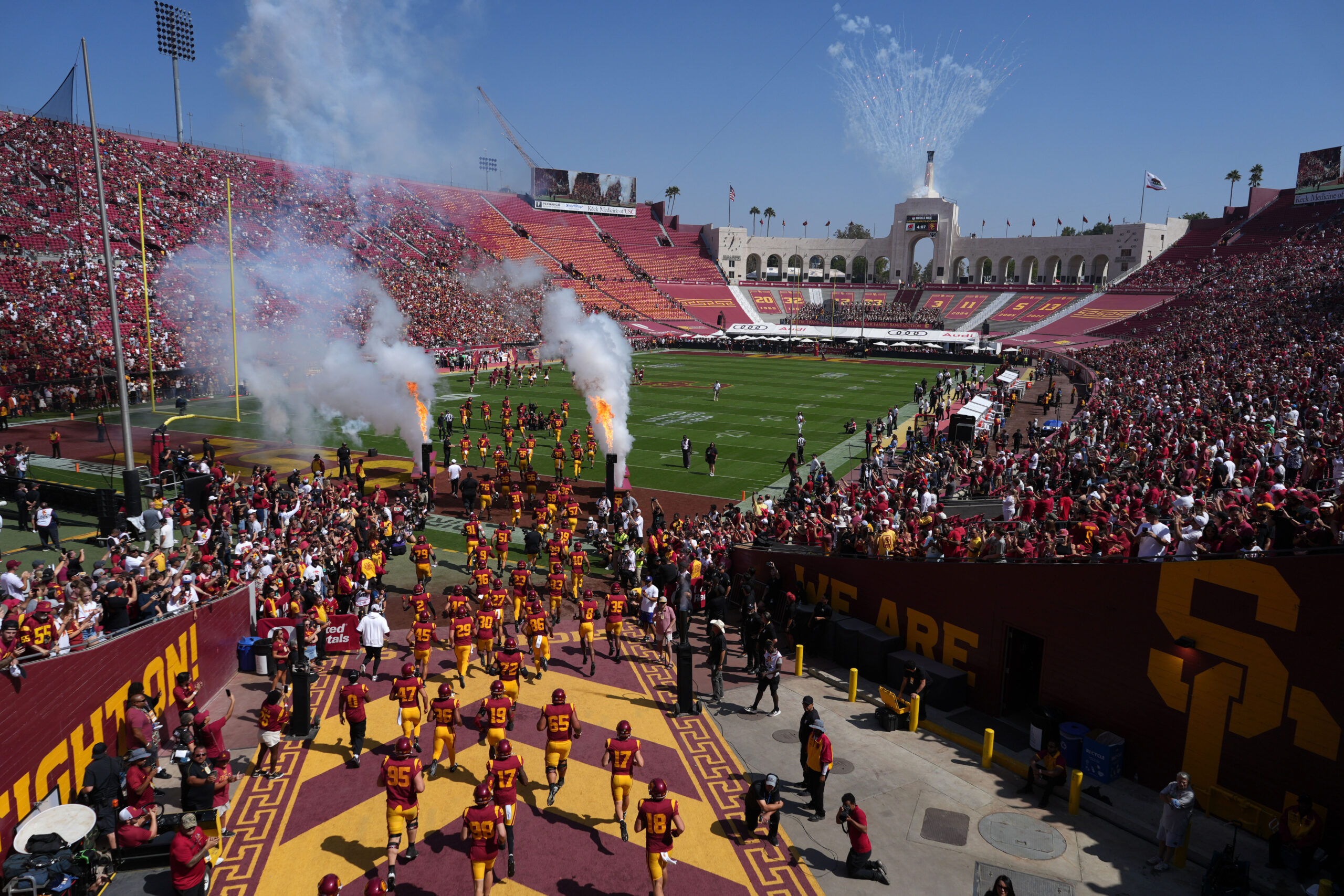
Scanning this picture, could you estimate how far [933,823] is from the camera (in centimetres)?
966

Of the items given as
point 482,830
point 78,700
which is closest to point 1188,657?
point 482,830

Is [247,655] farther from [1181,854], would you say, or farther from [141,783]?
[1181,854]

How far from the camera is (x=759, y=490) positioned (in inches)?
1058

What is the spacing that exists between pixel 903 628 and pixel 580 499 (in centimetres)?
1406

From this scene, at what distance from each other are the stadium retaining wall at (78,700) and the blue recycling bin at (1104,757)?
12.4m

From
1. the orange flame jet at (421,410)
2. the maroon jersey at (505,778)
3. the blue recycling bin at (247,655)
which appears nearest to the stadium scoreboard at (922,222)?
the orange flame jet at (421,410)

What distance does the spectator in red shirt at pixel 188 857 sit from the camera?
24.3ft

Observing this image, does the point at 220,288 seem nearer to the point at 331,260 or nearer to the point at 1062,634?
the point at 331,260

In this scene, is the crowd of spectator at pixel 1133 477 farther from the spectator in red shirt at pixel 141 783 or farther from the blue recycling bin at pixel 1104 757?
the spectator in red shirt at pixel 141 783

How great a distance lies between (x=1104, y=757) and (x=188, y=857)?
34.6ft

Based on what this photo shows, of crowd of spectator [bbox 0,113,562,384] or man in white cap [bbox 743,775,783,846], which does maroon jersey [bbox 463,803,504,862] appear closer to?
man in white cap [bbox 743,775,783,846]

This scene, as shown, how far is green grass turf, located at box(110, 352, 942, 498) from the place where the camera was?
29.9 m

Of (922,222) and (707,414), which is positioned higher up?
(922,222)

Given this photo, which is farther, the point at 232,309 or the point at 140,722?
the point at 232,309
